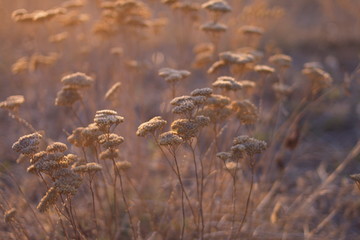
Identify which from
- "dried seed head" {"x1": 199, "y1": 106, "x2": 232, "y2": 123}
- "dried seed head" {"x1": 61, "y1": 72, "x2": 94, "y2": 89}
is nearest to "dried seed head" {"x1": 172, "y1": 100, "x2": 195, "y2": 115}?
"dried seed head" {"x1": 199, "y1": 106, "x2": 232, "y2": 123}

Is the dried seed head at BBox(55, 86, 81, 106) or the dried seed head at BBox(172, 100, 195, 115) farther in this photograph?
the dried seed head at BBox(55, 86, 81, 106)

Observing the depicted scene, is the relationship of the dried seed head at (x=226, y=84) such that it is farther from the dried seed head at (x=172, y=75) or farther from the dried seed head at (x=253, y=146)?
the dried seed head at (x=253, y=146)

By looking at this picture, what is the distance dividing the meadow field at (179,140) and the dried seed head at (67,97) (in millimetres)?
11

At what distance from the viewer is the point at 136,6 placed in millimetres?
4324

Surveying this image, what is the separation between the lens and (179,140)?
2498mm

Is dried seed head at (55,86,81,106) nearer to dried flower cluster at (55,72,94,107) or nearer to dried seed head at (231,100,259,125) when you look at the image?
dried flower cluster at (55,72,94,107)

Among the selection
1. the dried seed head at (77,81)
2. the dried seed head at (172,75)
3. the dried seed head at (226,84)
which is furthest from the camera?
the dried seed head at (77,81)

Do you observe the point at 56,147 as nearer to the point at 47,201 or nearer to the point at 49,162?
the point at 49,162

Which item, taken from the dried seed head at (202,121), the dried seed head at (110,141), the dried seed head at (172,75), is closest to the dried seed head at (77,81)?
the dried seed head at (172,75)

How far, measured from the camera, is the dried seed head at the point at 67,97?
3.47 meters

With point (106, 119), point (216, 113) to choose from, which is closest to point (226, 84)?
point (216, 113)

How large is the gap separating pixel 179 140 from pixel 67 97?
1.53 meters

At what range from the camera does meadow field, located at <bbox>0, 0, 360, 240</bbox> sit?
2.85m

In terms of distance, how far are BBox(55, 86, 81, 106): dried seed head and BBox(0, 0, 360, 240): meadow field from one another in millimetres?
11
